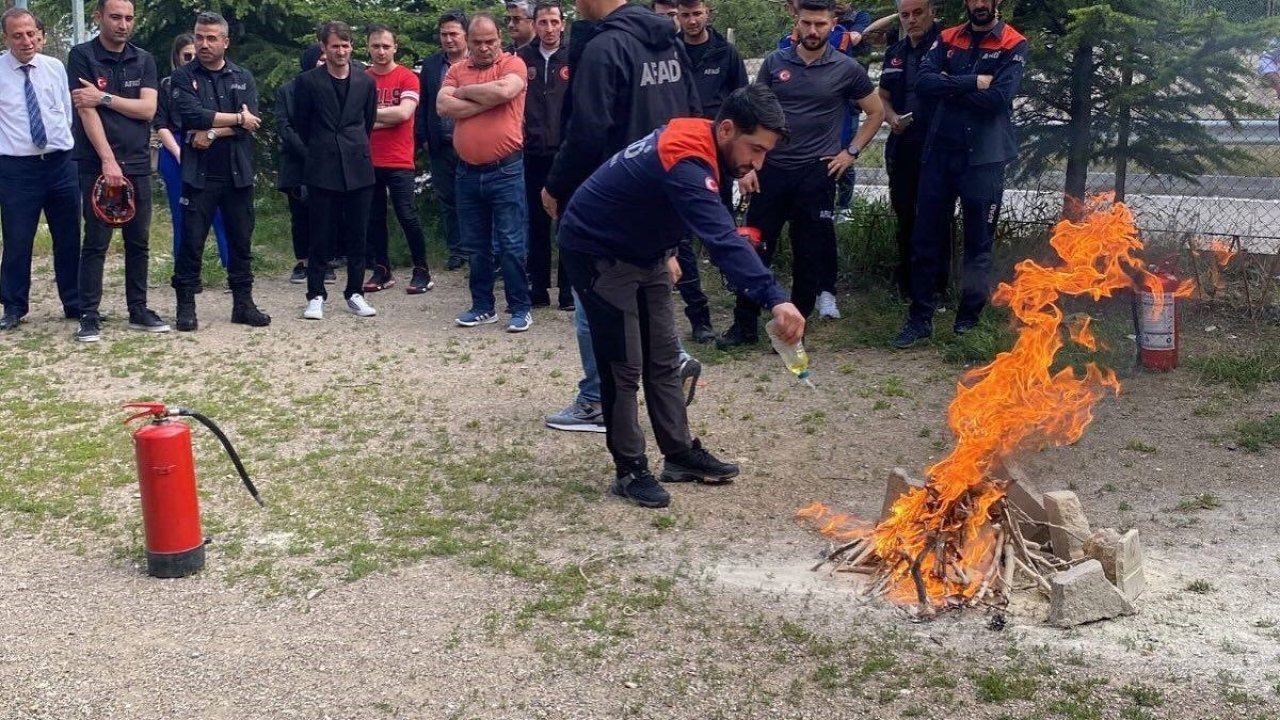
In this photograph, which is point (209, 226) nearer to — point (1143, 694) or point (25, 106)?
point (25, 106)

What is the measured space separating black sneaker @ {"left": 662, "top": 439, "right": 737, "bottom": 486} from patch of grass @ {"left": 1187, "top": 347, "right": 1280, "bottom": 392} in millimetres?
3197

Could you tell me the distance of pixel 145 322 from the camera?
9305 millimetres

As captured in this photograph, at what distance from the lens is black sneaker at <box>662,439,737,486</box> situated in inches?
241

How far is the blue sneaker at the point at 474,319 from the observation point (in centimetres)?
942

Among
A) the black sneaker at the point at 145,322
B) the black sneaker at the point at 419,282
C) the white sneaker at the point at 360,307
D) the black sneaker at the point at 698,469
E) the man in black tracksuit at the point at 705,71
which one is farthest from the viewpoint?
the black sneaker at the point at 419,282

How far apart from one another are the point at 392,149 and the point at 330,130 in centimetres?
107

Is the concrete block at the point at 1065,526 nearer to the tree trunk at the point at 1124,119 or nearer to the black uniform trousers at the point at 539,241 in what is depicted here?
the tree trunk at the point at 1124,119

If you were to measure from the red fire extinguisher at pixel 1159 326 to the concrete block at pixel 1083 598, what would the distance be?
3373 millimetres

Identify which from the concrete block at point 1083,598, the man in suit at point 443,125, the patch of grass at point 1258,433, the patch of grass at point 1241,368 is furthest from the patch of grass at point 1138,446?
the man in suit at point 443,125

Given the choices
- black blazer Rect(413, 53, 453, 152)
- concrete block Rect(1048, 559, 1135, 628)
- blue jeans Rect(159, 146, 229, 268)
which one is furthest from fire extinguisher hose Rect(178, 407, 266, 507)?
black blazer Rect(413, 53, 453, 152)

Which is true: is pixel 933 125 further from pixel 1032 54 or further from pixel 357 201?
pixel 357 201

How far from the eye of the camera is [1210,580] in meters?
4.98

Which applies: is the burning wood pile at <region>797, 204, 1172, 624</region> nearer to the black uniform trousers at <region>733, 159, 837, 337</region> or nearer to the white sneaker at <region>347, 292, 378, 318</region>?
the black uniform trousers at <region>733, 159, 837, 337</region>

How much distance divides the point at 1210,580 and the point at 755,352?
3.85m
